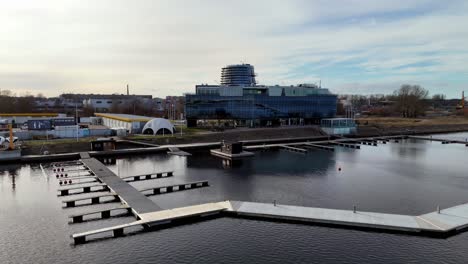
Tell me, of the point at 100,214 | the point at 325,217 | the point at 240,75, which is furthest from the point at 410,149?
the point at 240,75

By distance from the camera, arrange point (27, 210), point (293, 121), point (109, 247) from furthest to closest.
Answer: point (293, 121) < point (27, 210) < point (109, 247)

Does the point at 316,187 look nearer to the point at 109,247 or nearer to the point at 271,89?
the point at 109,247

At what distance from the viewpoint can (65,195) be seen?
114 ft

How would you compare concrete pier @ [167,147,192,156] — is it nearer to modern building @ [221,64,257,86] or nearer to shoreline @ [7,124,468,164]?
shoreline @ [7,124,468,164]

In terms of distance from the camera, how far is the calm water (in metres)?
21.5

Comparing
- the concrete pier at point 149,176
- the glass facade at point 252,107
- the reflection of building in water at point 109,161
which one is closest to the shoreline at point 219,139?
the reflection of building in water at point 109,161

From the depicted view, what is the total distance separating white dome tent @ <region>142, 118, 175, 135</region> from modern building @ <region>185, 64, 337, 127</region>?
15567 mm

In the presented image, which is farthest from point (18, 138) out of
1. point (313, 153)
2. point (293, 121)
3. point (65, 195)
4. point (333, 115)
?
point (333, 115)

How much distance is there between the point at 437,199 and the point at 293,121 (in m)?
70.0

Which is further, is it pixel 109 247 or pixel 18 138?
pixel 18 138

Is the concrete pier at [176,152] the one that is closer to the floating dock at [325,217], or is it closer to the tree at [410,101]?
the floating dock at [325,217]

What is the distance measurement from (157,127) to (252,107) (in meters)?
29.4

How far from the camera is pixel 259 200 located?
32.3 m

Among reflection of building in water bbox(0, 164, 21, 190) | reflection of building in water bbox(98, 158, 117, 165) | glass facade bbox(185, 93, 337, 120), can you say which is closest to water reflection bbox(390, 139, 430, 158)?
glass facade bbox(185, 93, 337, 120)
